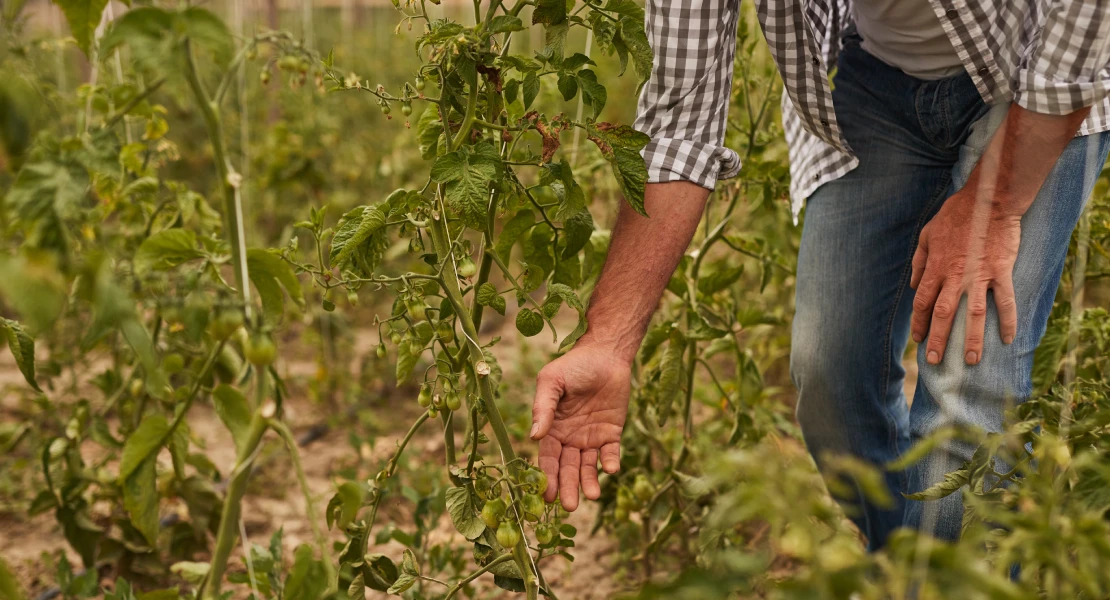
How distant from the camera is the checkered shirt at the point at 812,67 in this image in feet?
3.76

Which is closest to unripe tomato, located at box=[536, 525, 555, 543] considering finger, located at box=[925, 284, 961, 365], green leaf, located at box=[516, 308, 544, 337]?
green leaf, located at box=[516, 308, 544, 337]

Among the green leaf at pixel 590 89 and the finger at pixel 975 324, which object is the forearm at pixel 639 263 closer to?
the green leaf at pixel 590 89

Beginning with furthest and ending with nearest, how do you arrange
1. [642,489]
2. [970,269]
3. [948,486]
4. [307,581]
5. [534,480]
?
[642,489] → [970,269] → [534,480] → [948,486] → [307,581]

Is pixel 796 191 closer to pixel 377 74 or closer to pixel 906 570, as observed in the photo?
pixel 906 570

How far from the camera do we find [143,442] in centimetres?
92

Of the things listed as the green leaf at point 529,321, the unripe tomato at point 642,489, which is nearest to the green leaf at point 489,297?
the green leaf at point 529,321

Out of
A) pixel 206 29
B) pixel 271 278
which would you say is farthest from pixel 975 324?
pixel 206 29

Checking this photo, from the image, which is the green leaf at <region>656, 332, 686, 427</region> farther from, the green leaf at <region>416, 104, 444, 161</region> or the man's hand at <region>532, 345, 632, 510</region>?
the green leaf at <region>416, 104, 444, 161</region>

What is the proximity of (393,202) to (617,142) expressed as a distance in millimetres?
311

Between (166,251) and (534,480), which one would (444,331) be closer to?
(534,480)

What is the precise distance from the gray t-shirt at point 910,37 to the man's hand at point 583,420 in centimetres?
68

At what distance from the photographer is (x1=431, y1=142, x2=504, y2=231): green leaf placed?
3.55ft

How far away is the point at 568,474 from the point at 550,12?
0.64 meters

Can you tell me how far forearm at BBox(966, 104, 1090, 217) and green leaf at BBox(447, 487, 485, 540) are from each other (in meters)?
0.79
